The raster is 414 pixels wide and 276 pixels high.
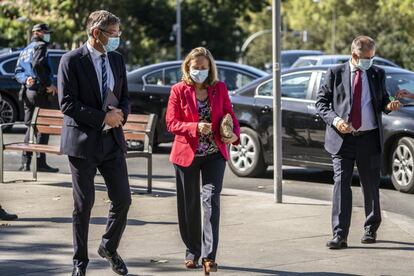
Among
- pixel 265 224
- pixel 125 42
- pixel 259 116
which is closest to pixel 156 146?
pixel 259 116

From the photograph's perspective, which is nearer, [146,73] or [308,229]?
[308,229]

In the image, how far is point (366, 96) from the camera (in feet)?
29.7

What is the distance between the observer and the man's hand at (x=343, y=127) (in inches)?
347

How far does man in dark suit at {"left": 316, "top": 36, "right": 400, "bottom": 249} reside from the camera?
8.98 m

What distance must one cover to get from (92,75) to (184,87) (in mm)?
797

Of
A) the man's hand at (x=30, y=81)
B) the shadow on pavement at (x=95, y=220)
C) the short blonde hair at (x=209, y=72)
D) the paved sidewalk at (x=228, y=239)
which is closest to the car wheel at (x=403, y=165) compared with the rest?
the paved sidewalk at (x=228, y=239)

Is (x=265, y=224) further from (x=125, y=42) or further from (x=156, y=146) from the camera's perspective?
(x=125, y=42)

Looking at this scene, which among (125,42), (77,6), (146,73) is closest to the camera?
(146,73)

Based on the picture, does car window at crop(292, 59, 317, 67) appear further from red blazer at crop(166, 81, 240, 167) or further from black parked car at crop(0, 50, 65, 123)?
red blazer at crop(166, 81, 240, 167)

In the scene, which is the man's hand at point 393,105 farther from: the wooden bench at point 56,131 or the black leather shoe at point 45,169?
the black leather shoe at point 45,169

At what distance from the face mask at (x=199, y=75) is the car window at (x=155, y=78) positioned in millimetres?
9961

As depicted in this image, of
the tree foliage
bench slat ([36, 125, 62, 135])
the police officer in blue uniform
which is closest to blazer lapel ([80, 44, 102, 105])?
bench slat ([36, 125, 62, 135])

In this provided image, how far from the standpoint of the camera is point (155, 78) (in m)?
17.9

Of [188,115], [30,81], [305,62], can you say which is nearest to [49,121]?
[30,81]
